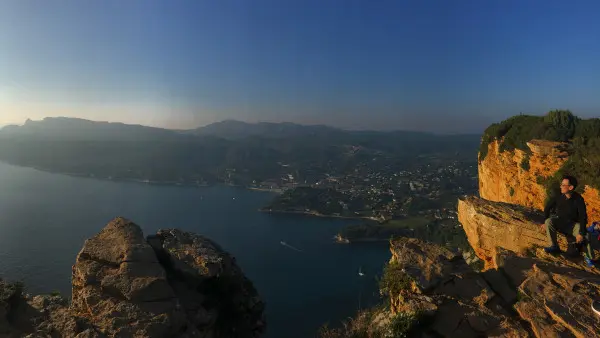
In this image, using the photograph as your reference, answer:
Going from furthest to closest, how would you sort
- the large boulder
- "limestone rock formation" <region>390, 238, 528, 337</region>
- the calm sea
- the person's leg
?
the calm sea
the person's leg
the large boulder
"limestone rock formation" <region>390, 238, 528, 337</region>

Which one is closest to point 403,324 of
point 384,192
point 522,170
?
point 522,170

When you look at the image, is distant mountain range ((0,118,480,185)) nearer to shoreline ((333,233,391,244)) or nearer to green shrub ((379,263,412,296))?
shoreline ((333,233,391,244))

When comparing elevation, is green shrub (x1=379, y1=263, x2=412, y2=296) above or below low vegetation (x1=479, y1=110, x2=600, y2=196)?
below

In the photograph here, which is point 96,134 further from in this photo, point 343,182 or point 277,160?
point 343,182

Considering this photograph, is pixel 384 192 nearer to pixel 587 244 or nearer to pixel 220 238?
pixel 220 238

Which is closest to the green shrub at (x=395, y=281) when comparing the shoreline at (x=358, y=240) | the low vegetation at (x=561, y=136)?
the low vegetation at (x=561, y=136)

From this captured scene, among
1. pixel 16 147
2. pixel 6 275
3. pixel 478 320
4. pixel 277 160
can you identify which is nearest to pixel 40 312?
pixel 478 320

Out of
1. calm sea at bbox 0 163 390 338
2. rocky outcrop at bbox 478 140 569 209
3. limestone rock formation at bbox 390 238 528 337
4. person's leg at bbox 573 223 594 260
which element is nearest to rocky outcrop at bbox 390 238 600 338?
limestone rock formation at bbox 390 238 528 337
